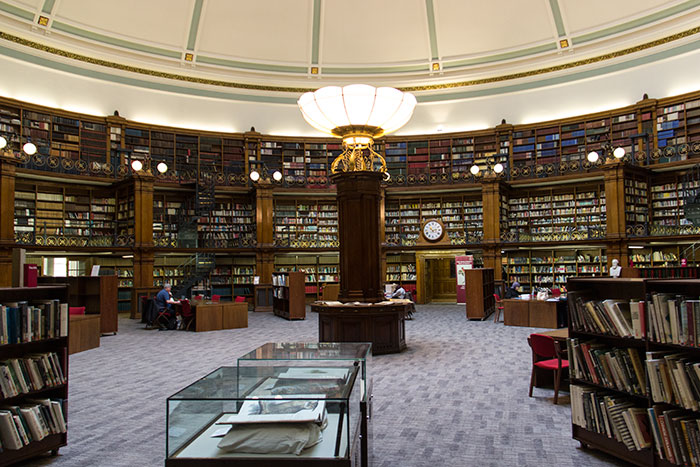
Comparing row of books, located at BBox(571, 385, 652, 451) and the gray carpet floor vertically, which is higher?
row of books, located at BBox(571, 385, 652, 451)

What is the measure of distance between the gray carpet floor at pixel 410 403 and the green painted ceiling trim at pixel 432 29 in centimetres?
1141

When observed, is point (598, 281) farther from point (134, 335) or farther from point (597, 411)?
point (134, 335)

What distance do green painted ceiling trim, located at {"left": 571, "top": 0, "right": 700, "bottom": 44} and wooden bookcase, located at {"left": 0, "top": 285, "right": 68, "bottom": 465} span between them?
661 inches

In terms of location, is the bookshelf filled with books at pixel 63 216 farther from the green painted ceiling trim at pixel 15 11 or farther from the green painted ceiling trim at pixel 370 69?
the green painted ceiling trim at pixel 370 69

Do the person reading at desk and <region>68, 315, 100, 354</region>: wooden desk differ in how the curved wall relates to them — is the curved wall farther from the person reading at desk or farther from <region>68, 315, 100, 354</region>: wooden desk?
<region>68, 315, 100, 354</region>: wooden desk

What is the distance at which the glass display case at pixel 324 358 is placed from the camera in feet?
9.00

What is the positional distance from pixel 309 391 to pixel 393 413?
255 cm

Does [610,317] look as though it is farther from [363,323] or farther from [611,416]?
[363,323]

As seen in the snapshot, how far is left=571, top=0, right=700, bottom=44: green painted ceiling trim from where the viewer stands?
1419cm

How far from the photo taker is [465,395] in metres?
5.25

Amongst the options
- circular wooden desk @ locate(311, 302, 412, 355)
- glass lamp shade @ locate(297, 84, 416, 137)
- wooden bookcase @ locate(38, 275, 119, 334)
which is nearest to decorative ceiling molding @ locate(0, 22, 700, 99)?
wooden bookcase @ locate(38, 275, 119, 334)

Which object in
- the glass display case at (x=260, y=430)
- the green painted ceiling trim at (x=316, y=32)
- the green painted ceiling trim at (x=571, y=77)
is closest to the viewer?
the glass display case at (x=260, y=430)

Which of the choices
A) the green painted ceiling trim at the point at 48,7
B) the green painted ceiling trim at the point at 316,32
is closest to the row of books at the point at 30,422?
the green painted ceiling trim at the point at 48,7

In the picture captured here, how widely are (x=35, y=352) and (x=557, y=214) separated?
15.2 m
